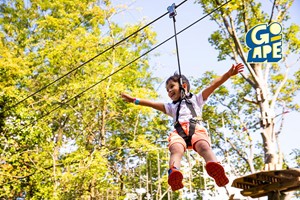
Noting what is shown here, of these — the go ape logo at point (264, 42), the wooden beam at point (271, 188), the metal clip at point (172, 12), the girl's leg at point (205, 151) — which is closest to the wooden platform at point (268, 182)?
the wooden beam at point (271, 188)

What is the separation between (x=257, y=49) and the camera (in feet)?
27.4

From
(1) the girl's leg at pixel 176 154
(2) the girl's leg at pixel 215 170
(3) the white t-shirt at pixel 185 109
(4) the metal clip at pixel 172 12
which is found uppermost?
(4) the metal clip at pixel 172 12

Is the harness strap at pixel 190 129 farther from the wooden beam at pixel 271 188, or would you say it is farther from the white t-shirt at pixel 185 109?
the wooden beam at pixel 271 188

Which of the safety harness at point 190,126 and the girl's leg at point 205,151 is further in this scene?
the safety harness at point 190,126

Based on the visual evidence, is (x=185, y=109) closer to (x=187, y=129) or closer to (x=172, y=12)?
(x=187, y=129)

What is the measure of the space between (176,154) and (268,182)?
143 inches

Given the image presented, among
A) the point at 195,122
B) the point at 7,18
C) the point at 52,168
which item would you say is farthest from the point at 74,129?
the point at 195,122

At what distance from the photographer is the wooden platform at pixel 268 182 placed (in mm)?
5088

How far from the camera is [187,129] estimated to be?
8.84ft

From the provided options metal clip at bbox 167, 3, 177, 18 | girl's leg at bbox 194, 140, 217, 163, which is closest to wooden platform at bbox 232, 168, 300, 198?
girl's leg at bbox 194, 140, 217, 163

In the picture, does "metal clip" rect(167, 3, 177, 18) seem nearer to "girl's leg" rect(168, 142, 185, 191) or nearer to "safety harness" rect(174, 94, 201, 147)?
"safety harness" rect(174, 94, 201, 147)

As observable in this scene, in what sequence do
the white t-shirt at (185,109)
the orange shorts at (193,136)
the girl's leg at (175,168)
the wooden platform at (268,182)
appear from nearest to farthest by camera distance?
the girl's leg at (175,168) < the orange shorts at (193,136) < the white t-shirt at (185,109) < the wooden platform at (268,182)

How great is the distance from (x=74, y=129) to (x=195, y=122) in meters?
9.88

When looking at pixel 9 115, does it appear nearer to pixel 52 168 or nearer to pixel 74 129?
pixel 52 168
